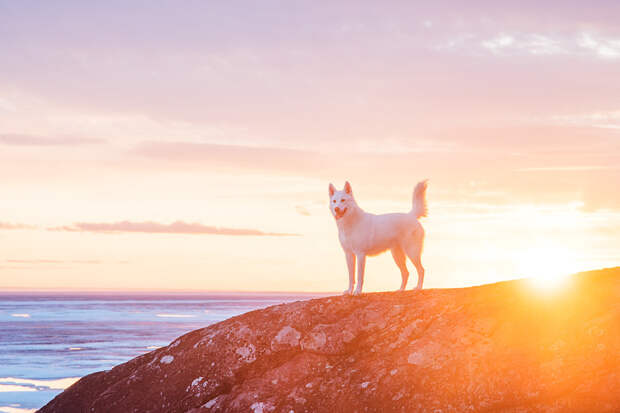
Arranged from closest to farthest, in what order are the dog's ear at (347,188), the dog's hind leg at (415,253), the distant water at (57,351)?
the dog's ear at (347,188), the dog's hind leg at (415,253), the distant water at (57,351)

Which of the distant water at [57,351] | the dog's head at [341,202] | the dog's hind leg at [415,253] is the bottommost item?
the distant water at [57,351]

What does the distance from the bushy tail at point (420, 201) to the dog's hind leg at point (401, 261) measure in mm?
862

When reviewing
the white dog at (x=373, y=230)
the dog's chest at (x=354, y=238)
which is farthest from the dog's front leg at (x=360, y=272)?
the dog's chest at (x=354, y=238)

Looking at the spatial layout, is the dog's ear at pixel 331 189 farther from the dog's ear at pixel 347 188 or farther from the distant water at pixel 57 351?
the distant water at pixel 57 351

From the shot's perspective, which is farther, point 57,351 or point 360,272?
point 57,351

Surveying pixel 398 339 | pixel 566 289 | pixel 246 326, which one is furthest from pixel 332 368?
pixel 566 289

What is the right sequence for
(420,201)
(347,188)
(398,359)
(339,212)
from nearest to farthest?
1. (398,359)
2. (339,212)
3. (347,188)
4. (420,201)

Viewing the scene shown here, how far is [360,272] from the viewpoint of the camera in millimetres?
14109

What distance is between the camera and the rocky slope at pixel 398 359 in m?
9.97

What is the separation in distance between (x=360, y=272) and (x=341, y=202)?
4.91 ft

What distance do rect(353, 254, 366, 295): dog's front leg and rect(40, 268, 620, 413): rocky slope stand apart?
26.9 inches

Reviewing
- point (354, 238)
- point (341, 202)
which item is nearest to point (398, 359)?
point (354, 238)

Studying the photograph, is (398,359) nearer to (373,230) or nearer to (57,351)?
(373,230)

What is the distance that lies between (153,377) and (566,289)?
7680 millimetres
